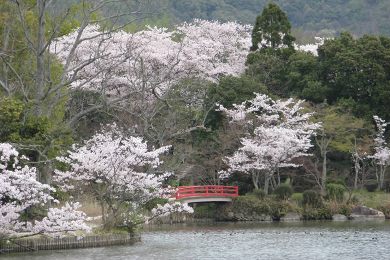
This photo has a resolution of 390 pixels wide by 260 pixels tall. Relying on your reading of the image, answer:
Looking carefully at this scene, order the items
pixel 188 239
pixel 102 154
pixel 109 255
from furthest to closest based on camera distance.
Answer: pixel 188 239
pixel 102 154
pixel 109 255

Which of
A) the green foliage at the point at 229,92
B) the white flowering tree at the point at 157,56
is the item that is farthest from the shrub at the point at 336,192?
the white flowering tree at the point at 157,56

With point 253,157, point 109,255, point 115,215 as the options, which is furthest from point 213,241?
point 253,157

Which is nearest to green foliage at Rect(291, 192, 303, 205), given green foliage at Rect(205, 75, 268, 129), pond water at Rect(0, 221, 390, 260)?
pond water at Rect(0, 221, 390, 260)

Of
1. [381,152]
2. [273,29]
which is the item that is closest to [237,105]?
[381,152]

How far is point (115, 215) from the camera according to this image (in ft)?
82.4

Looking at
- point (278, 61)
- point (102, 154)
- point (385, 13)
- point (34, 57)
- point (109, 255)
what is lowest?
point (109, 255)

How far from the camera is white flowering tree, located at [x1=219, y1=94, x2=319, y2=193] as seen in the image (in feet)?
127

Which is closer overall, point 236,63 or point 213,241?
point 213,241

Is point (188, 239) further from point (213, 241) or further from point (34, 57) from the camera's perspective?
point (34, 57)

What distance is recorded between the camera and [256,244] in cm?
2445

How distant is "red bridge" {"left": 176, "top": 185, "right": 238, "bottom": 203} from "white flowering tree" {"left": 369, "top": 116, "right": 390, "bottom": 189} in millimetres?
7714

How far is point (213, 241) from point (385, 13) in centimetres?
6709

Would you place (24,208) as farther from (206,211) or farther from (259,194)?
(206,211)

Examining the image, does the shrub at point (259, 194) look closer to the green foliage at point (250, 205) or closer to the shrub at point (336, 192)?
the green foliage at point (250, 205)
